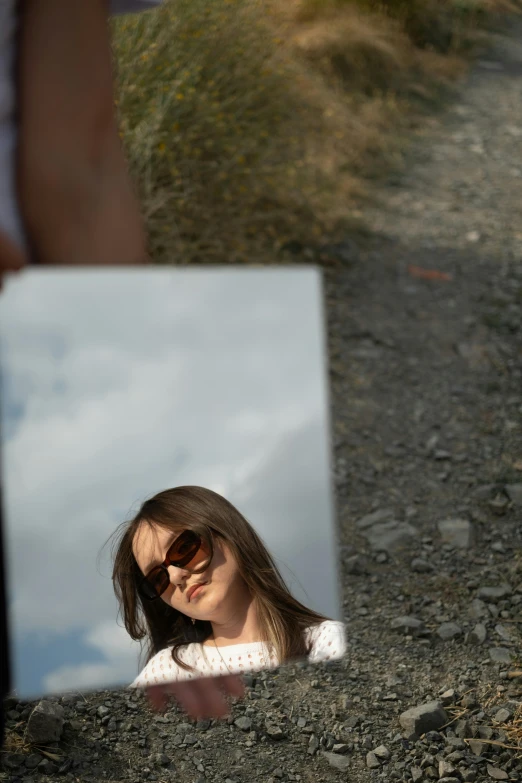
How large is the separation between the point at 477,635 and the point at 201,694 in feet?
3.11

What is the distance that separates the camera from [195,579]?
103 cm

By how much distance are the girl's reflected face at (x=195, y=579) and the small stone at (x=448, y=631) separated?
97 cm

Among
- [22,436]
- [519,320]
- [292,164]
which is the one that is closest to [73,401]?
[22,436]

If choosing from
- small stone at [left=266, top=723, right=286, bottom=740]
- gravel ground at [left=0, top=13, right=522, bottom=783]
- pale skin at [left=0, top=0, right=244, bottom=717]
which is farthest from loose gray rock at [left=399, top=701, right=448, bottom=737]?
pale skin at [left=0, top=0, right=244, bottom=717]

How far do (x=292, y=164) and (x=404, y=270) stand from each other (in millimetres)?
726

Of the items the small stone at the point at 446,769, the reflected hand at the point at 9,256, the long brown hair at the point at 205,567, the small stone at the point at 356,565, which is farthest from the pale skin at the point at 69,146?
the small stone at the point at 356,565

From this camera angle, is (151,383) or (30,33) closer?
(30,33)

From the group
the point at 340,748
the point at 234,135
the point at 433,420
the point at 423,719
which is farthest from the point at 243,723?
the point at 234,135

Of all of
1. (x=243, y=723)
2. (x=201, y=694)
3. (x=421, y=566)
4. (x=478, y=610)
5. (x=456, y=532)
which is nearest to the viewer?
(x=201, y=694)

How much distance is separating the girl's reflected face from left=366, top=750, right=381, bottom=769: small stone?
682mm

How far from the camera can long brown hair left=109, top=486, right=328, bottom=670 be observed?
1011 mm

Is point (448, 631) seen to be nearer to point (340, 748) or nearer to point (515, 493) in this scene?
point (340, 748)

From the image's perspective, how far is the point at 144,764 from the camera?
155 centimetres

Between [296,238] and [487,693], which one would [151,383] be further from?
[296,238]
